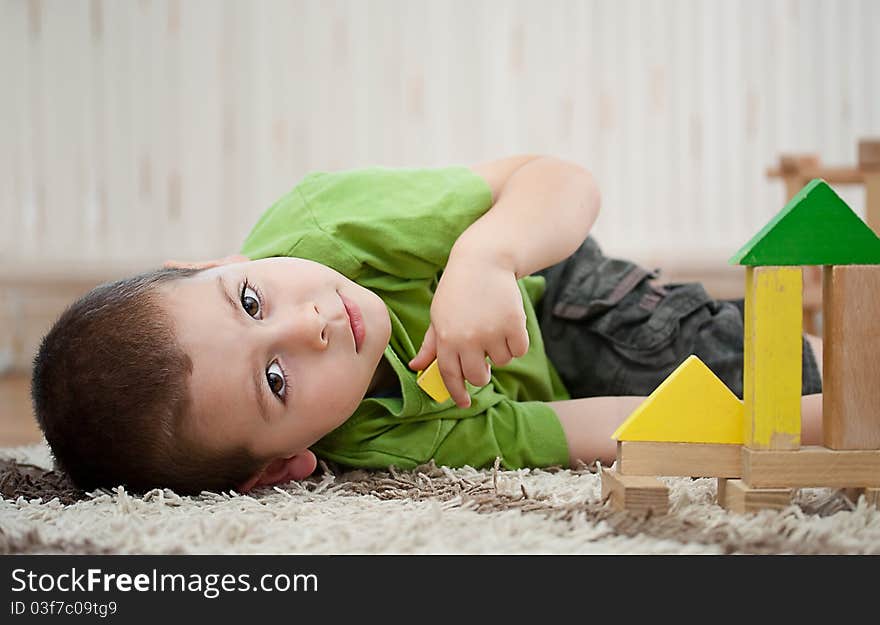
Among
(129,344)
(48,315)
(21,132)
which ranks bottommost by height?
(48,315)

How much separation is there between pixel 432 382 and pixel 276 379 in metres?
0.16

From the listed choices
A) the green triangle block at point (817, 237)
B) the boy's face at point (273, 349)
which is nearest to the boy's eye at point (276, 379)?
A: the boy's face at point (273, 349)

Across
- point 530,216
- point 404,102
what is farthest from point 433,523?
point 404,102

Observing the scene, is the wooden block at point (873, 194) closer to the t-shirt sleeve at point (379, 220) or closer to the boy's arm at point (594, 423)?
the boy's arm at point (594, 423)

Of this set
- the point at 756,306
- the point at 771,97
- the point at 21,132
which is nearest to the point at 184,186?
the point at 21,132

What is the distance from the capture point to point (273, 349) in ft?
3.09

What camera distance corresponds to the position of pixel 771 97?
293cm

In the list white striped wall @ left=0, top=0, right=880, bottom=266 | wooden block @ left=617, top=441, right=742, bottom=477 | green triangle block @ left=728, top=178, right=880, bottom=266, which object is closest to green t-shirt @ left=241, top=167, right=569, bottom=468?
wooden block @ left=617, top=441, right=742, bottom=477

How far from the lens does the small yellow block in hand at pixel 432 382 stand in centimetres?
100

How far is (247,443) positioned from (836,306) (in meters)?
0.55

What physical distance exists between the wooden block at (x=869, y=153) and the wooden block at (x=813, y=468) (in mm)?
969

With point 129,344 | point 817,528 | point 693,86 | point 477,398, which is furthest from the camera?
point 693,86

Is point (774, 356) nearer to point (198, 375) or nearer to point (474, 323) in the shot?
point (474, 323)

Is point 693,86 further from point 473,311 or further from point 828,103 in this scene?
point 473,311
